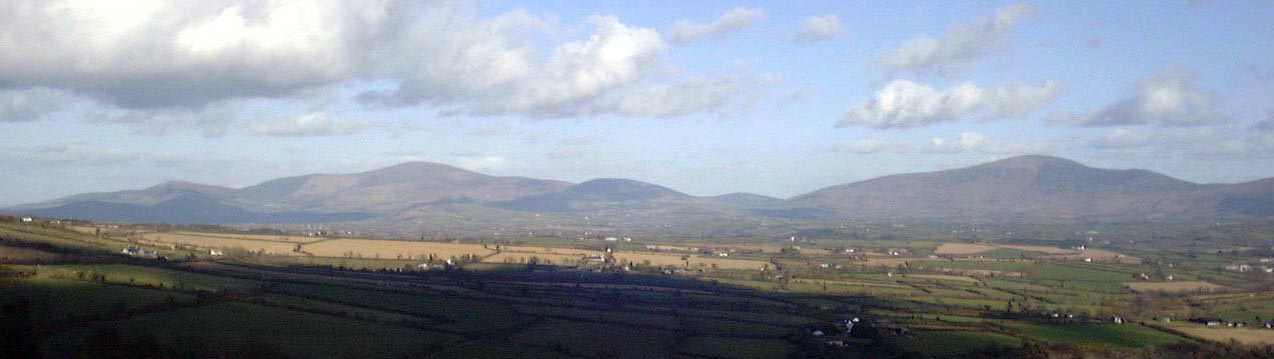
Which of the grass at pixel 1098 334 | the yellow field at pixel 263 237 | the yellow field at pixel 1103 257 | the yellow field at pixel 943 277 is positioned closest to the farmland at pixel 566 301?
the grass at pixel 1098 334

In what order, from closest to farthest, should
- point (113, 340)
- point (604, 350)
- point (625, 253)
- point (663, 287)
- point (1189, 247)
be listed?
point (113, 340), point (604, 350), point (663, 287), point (625, 253), point (1189, 247)

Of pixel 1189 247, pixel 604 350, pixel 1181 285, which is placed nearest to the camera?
pixel 604 350

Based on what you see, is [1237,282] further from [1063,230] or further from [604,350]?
[1063,230]

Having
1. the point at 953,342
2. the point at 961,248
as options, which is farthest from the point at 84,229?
the point at 961,248

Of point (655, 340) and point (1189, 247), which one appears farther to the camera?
point (1189, 247)

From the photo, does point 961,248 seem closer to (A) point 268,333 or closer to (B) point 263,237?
(B) point 263,237

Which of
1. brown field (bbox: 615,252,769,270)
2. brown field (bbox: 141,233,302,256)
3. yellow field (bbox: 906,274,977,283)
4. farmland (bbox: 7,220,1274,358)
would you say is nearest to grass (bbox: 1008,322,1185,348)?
farmland (bbox: 7,220,1274,358)

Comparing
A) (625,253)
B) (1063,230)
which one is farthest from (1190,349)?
(1063,230)

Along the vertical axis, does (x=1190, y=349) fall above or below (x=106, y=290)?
below

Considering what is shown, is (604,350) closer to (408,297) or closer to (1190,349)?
(408,297)
